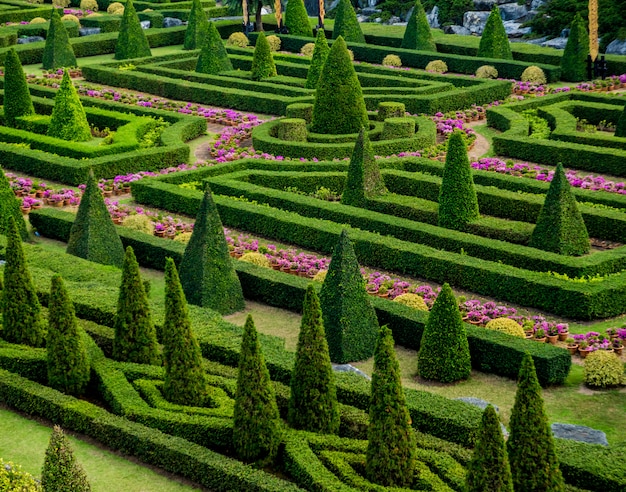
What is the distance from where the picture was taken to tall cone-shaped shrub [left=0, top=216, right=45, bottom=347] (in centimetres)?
1806

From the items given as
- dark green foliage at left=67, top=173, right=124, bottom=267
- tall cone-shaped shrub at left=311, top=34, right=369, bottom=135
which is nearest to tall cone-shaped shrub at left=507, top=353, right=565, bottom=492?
dark green foliage at left=67, top=173, right=124, bottom=267

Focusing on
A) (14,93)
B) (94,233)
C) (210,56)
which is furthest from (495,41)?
(94,233)

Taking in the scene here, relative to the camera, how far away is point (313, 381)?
15.4 metres

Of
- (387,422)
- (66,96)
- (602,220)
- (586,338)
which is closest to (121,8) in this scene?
(66,96)

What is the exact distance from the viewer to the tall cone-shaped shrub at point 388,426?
1396 centimetres

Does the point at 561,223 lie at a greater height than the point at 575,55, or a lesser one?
lesser

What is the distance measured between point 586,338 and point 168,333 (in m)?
8.32

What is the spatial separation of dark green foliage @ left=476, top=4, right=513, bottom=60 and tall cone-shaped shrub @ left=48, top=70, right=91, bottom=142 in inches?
724

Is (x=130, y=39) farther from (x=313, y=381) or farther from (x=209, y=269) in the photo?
(x=313, y=381)

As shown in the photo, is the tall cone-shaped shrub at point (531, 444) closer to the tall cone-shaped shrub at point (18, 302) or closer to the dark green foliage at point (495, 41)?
the tall cone-shaped shrub at point (18, 302)

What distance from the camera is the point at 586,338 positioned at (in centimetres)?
2017

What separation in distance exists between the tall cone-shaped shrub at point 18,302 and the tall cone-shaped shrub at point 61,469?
6182 millimetres

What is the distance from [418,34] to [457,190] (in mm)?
23574

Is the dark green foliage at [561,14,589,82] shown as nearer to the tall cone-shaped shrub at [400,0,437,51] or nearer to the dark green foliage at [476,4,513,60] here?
the dark green foliage at [476,4,513,60]
